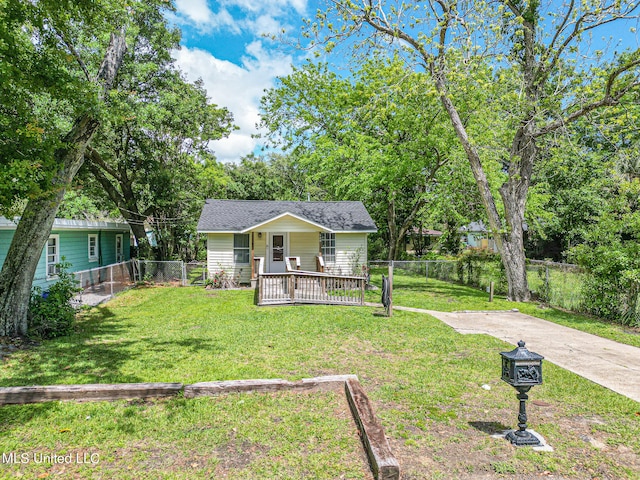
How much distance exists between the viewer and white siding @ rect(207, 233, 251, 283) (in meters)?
16.5

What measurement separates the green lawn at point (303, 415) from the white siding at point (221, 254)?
8.71 metres

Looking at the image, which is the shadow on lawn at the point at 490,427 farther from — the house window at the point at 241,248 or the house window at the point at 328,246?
the house window at the point at 241,248

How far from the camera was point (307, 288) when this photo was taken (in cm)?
1230

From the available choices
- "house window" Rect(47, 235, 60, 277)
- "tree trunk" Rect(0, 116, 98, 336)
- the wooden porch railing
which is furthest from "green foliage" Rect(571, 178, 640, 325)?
"house window" Rect(47, 235, 60, 277)

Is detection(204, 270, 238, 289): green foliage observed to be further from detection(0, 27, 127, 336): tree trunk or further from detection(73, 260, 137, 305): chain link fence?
detection(0, 27, 127, 336): tree trunk

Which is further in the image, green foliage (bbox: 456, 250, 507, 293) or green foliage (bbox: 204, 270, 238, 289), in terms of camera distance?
green foliage (bbox: 204, 270, 238, 289)

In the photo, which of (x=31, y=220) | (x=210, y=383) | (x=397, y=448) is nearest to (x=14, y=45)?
(x=31, y=220)

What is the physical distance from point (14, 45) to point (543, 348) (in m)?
11.4

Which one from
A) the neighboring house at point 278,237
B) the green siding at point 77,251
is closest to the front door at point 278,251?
the neighboring house at point 278,237

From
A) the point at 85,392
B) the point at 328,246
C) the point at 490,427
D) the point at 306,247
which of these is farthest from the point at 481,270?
the point at 85,392

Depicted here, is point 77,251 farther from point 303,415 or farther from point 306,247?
point 303,415

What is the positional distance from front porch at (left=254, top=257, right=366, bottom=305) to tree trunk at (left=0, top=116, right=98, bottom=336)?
5.85 metres

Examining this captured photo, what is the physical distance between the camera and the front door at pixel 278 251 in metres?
17.1

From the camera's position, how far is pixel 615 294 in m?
9.36
